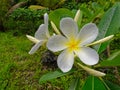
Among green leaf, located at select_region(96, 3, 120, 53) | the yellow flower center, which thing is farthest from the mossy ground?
the yellow flower center

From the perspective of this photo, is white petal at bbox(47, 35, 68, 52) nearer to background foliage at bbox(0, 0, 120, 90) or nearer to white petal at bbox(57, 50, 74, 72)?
white petal at bbox(57, 50, 74, 72)

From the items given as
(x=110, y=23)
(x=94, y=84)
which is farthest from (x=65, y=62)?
(x=110, y=23)

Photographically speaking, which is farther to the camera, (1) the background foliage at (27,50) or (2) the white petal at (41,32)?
(1) the background foliage at (27,50)

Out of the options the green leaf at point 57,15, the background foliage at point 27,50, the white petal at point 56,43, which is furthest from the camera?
the background foliage at point 27,50

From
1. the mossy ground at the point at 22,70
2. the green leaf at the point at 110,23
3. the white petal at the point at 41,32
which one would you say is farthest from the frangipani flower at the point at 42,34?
the mossy ground at the point at 22,70

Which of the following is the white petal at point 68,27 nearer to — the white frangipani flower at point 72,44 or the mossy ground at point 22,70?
the white frangipani flower at point 72,44

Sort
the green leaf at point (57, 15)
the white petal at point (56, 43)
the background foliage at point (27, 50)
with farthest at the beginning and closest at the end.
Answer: the background foliage at point (27, 50)
the green leaf at point (57, 15)
the white petal at point (56, 43)

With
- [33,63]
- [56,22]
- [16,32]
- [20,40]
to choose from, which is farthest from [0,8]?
[56,22]

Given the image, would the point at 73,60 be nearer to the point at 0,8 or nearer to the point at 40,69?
the point at 40,69
